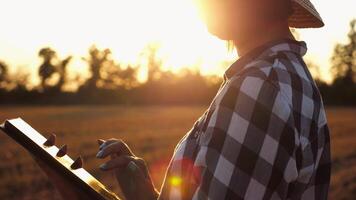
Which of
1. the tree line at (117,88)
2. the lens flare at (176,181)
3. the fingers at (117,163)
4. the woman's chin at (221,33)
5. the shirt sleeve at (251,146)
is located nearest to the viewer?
the shirt sleeve at (251,146)

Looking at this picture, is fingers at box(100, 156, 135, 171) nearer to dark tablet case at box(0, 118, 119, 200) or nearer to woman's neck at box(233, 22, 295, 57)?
dark tablet case at box(0, 118, 119, 200)

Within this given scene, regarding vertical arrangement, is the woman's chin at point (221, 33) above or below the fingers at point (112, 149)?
above

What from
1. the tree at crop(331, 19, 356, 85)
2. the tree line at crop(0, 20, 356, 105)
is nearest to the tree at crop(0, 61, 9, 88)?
the tree line at crop(0, 20, 356, 105)

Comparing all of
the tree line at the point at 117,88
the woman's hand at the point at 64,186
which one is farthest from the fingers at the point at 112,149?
the tree line at the point at 117,88

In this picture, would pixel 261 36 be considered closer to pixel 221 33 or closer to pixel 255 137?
pixel 221 33

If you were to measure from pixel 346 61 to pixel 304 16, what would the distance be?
80114 mm

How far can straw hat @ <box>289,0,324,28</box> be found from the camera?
1.89 meters

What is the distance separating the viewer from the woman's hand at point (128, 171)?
6.50 ft

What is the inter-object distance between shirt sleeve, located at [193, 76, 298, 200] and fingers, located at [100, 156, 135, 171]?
437 millimetres

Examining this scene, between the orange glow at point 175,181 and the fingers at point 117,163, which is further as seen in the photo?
the fingers at point 117,163

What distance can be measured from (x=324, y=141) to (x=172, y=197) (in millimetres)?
458

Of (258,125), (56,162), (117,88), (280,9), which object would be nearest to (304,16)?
(280,9)

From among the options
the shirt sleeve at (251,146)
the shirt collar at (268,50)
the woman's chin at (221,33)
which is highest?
the woman's chin at (221,33)

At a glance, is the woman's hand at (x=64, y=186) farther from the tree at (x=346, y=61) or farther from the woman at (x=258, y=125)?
the tree at (x=346, y=61)
